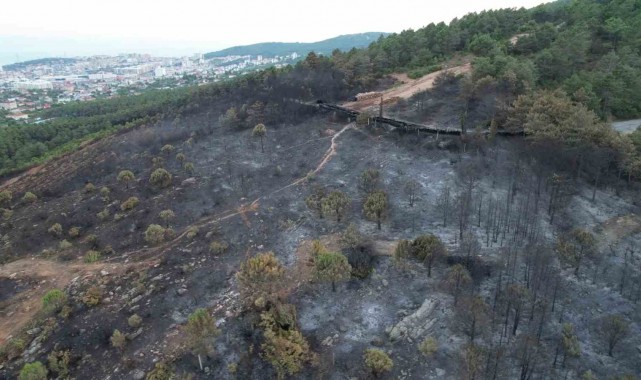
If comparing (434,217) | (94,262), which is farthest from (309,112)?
(94,262)

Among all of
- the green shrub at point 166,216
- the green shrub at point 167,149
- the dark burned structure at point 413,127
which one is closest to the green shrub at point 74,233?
the green shrub at point 166,216

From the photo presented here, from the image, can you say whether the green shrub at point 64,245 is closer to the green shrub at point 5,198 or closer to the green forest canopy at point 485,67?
the green shrub at point 5,198

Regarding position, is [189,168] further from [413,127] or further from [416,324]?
[416,324]

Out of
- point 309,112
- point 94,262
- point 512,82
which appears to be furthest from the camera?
point 309,112

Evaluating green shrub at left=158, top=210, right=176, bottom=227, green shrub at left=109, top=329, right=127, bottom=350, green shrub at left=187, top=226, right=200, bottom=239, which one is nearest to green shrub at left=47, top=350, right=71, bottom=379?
green shrub at left=109, top=329, right=127, bottom=350

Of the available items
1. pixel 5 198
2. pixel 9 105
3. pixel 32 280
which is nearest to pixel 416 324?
pixel 32 280

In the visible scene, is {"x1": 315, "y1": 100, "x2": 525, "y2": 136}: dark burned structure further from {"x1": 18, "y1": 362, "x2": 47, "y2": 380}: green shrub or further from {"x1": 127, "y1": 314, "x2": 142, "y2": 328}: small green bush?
{"x1": 18, "y1": 362, "x2": 47, "y2": 380}: green shrub

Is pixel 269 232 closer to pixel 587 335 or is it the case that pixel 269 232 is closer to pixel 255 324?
pixel 255 324
